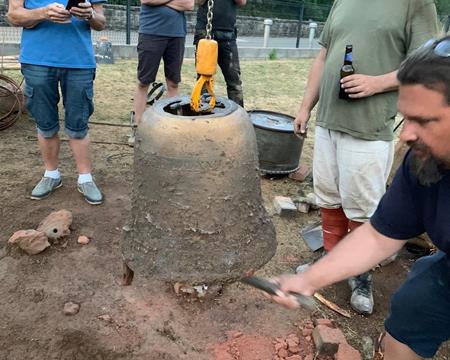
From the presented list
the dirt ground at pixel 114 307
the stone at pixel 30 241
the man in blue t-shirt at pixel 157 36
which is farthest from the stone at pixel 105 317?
the man in blue t-shirt at pixel 157 36

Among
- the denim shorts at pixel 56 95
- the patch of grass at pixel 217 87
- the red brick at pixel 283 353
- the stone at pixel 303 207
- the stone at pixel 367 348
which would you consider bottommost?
the stone at pixel 367 348

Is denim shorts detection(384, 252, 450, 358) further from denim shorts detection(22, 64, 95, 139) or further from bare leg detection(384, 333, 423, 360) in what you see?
denim shorts detection(22, 64, 95, 139)

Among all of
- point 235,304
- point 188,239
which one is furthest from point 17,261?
point 188,239

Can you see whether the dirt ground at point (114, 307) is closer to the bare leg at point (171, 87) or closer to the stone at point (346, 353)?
the stone at point (346, 353)

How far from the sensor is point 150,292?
2969 millimetres

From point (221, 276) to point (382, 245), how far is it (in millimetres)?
782

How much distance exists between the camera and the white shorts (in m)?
2.69

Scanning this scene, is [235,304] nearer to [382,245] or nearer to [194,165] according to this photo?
[382,245]

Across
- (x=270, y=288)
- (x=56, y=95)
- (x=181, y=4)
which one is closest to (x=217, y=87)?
(x=181, y=4)

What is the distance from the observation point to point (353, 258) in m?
2.03

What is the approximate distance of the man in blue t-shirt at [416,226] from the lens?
1511 millimetres

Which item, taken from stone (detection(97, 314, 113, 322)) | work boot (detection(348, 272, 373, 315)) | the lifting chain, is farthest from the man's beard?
stone (detection(97, 314, 113, 322))

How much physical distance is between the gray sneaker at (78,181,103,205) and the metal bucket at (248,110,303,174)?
5.42 feet

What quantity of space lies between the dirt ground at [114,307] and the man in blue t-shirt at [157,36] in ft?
5.18
